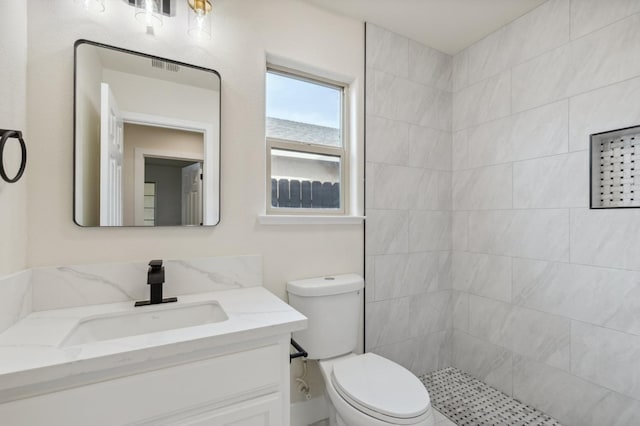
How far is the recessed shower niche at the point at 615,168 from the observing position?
145 centimetres

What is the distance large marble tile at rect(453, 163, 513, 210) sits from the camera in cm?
196

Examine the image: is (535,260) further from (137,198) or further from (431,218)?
(137,198)

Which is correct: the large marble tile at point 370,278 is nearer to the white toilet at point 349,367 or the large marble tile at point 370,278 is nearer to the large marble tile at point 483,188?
the white toilet at point 349,367

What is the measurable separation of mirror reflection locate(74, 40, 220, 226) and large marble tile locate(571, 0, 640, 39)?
194 cm

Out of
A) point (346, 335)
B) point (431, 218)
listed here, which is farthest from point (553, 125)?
point (346, 335)

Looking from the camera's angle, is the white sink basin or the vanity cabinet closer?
the vanity cabinet

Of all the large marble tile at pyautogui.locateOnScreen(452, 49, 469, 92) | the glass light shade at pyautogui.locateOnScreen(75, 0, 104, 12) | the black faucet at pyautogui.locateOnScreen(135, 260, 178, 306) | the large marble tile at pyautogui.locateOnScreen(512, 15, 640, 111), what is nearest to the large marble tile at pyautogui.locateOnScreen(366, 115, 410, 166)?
the large marble tile at pyautogui.locateOnScreen(452, 49, 469, 92)

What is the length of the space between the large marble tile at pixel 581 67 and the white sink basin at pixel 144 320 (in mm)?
2103

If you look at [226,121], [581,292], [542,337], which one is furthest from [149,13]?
[542,337]

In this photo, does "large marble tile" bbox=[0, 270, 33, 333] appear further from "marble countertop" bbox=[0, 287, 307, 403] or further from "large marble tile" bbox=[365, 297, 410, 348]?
"large marble tile" bbox=[365, 297, 410, 348]

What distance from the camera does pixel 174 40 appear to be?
139 cm

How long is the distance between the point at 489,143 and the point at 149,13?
6.86 ft

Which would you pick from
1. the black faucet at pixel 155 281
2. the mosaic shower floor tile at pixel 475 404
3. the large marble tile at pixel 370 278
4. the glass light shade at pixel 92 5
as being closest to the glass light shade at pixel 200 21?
the glass light shade at pixel 92 5

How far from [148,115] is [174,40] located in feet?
1.24
